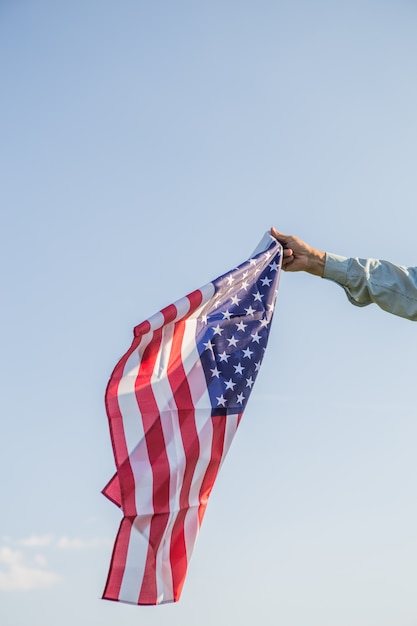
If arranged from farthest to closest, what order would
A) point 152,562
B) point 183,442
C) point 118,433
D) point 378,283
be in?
point 183,442, point 378,283, point 118,433, point 152,562

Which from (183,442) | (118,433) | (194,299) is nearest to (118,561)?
(118,433)

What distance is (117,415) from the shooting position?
391 inches

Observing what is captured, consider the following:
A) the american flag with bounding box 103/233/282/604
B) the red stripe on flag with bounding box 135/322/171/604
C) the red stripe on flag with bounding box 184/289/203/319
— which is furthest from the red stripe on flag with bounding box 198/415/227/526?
the red stripe on flag with bounding box 184/289/203/319

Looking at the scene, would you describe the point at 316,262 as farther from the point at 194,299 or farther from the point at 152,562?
the point at 152,562

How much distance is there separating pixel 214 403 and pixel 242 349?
2.58 ft

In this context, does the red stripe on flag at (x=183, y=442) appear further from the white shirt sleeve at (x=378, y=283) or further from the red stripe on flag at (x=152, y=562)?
the white shirt sleeve at (x=378, y=283)

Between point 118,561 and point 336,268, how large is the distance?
12.7 feet

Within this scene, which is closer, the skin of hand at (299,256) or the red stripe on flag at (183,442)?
the red stripe on flag at (183,442)

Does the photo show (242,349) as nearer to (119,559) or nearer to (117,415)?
(117,415)

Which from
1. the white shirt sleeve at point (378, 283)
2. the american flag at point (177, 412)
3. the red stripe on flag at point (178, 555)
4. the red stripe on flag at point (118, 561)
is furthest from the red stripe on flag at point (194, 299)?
the red stripe on flag at point (118, 561)

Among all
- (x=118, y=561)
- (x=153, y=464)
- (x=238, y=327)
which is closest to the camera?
(x=118, y=561)

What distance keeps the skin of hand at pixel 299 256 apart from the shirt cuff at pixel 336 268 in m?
0.10

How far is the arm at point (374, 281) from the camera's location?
9.97 metres

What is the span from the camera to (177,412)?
10.3 meters
